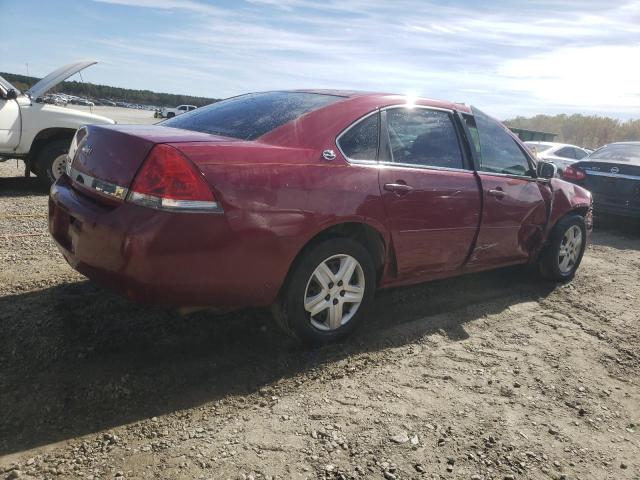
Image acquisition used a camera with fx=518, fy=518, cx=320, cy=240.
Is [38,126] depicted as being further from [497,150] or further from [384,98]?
[497,150]

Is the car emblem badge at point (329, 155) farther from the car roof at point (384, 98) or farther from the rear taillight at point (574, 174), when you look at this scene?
the rear taillight at point (574, 174)

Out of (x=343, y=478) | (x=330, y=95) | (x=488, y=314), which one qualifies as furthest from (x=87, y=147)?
(x=488, y=314)

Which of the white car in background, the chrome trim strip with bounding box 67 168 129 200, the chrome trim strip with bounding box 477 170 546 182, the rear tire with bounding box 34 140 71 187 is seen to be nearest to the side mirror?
the chrome trim strip with bounding box 477 170 546 182

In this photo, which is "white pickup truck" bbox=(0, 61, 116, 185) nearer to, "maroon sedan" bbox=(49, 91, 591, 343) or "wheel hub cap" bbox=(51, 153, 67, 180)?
"wheel hub cap" bbox=(51, 153, 67, 180)

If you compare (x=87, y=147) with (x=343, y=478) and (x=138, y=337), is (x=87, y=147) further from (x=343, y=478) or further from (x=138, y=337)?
(x=343, y=478)

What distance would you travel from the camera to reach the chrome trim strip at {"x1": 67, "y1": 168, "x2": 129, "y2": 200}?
2623 mm

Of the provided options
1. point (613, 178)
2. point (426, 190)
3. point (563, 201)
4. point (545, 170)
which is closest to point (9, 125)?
point (426, 190)

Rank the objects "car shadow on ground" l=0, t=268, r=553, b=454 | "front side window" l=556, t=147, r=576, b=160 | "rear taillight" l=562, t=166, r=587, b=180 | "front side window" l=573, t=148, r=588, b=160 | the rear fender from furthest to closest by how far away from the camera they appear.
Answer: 1. "front side window" l=573, t=148, r=588, b=160
2. "front side window" l=556, t=147, r=576, b=160
3. "rear taillight" l=562, t=166, r=587, b=180
4. the rear fender
5. "car shadow on ground" l=0, t=268, r=553, b=454

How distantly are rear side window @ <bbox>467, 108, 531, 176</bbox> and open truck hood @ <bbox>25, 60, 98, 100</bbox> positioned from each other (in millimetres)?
6321

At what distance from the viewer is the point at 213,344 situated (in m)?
3.21

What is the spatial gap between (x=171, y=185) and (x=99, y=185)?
1.70 feet

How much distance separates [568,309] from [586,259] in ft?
7.44

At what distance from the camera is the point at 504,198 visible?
423cm

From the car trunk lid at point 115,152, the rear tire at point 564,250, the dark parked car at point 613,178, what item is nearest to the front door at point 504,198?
the rear tire at point 564,250
